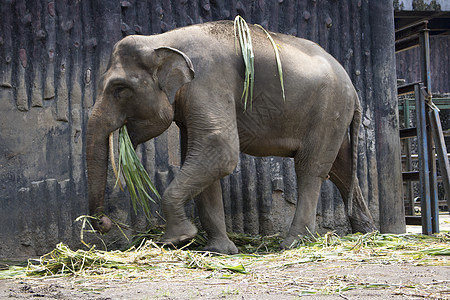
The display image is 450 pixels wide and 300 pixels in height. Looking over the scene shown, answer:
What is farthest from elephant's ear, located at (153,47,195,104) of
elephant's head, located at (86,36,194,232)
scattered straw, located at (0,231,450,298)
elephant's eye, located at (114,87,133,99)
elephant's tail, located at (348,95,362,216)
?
elephant's tail, located at (348,95,362,216)

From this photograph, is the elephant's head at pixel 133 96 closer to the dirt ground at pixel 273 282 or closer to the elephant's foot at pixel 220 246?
the elephant's foot at pixel 220 246

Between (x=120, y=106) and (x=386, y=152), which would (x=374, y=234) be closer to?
(x=386, y=152)

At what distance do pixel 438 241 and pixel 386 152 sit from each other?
1.64 meters

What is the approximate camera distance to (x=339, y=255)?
4.89 meters

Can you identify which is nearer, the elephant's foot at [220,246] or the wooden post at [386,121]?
the elephant's foot at [220,246]

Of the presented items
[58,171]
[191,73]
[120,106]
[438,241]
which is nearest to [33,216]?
[58,171]

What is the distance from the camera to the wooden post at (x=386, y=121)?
7.29m

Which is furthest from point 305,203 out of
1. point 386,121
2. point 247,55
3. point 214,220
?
point 386,121

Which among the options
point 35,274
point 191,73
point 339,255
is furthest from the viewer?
point 191,73

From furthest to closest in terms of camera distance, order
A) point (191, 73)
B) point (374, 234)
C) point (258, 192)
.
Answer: point (258, 192) → point (374, 234) → point (191, 73)

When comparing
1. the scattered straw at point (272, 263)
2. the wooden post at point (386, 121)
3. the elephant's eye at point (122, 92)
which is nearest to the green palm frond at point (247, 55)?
the elephant's eye at point (122, 92)

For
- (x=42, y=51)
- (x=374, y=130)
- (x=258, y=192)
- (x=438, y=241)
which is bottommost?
(x=438, y=241)

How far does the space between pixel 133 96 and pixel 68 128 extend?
1165 millimetres

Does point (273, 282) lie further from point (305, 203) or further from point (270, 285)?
point (305, 203)
